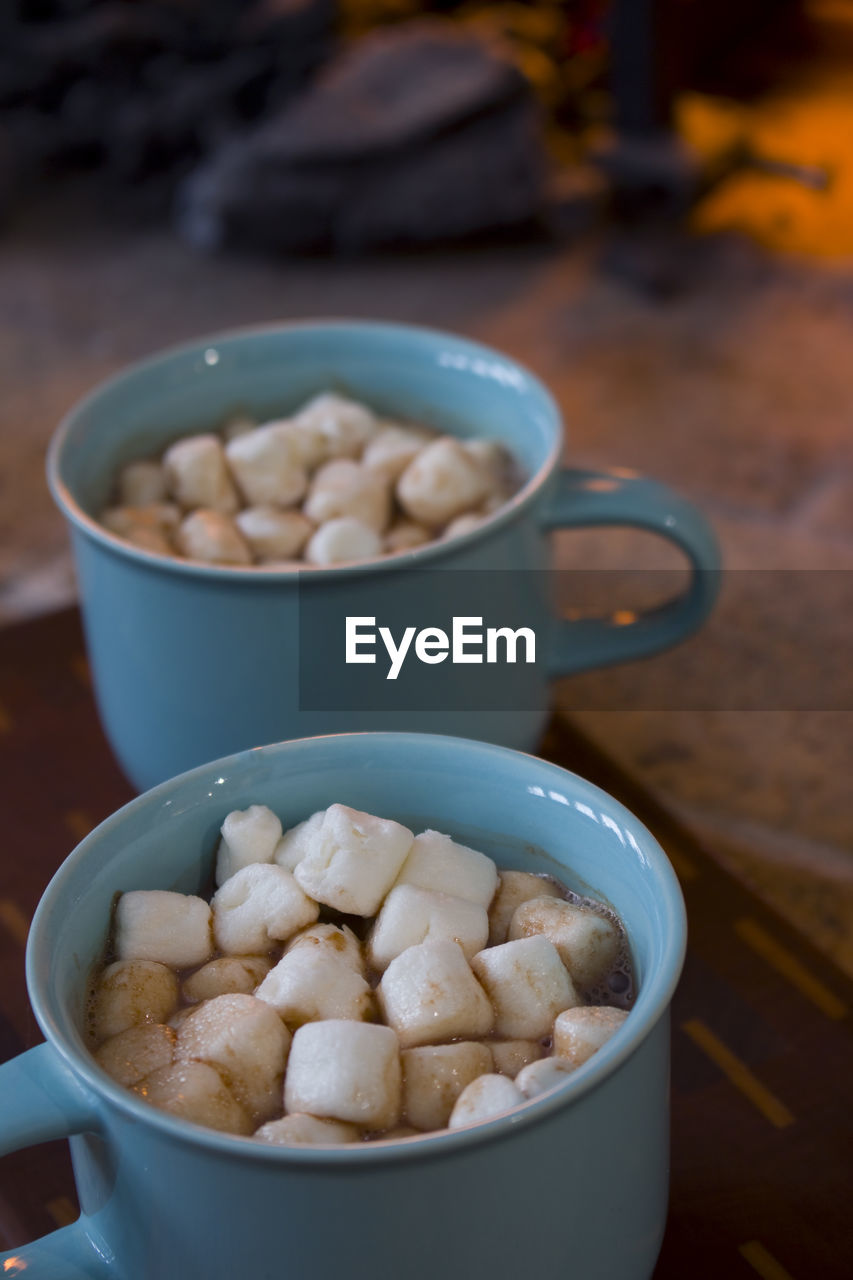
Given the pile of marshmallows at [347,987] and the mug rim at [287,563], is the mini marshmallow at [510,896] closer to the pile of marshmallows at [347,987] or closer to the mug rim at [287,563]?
the pile of marshmallows at [347,987]

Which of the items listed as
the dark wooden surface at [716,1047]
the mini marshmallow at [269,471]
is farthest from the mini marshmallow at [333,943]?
the mini marshmallow at [269,471]

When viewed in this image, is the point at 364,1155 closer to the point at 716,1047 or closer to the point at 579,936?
the point at 579,936

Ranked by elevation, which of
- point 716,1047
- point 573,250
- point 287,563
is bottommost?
point 573,250

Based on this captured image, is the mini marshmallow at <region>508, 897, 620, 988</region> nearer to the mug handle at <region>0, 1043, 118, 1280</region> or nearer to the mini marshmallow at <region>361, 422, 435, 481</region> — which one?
the mug handle at <region>0, 1043, 118, 1280</region>

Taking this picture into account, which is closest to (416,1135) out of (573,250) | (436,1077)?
(436,1077)

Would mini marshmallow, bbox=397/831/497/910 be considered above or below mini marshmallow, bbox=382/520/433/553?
above

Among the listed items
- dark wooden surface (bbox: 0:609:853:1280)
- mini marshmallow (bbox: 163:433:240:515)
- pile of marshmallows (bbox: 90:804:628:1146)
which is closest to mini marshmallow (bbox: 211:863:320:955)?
pile of marshmallows (bbox: 90:804:628:1146)
